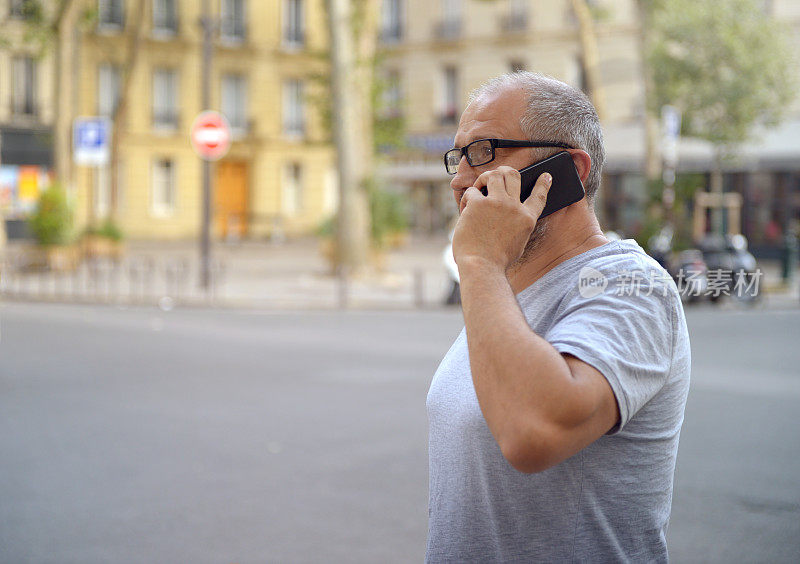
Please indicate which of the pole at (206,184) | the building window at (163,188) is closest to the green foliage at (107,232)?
the pole at (206,184)

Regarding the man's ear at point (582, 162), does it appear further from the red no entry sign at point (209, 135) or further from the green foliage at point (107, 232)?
the green foliage at point (107, 232)

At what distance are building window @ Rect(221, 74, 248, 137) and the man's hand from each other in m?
43.6

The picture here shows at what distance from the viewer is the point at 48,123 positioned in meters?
38.4

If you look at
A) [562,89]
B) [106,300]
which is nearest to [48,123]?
[106,300]

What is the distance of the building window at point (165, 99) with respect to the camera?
42.5 m

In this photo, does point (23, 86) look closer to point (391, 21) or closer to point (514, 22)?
point (391, 21)

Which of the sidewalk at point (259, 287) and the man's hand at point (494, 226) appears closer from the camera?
the man's hand at point (494, 226)

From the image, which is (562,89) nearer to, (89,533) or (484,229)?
(484,229)

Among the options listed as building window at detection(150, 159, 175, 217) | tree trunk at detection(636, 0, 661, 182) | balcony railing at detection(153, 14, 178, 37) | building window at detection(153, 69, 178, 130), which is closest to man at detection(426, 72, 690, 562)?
tree trunk at detection(636, 0, 661, 182)

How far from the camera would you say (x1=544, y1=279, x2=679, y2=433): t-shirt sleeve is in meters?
1.68

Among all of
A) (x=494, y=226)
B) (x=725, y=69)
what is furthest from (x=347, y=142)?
(x=494, y=226)

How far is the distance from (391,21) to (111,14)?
448 inches

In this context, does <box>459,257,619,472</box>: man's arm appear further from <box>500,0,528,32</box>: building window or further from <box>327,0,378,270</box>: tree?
<box>500,0,528,32</box>: building window

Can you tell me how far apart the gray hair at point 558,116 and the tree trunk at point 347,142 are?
1875 cm
